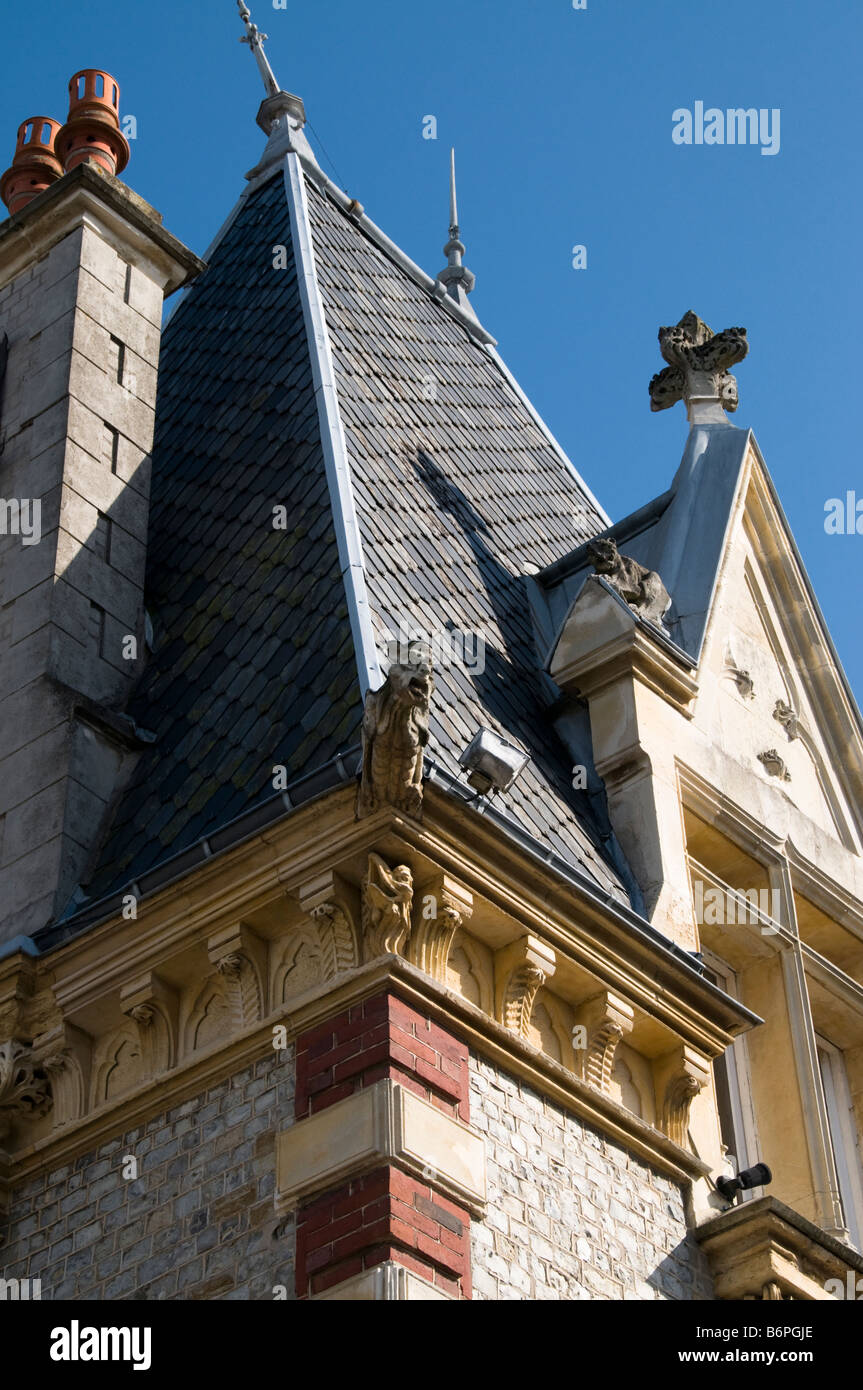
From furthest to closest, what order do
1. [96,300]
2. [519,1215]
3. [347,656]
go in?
[96,300]
[347,656]
[519,1215]

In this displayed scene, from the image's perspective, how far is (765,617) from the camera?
16.7 m

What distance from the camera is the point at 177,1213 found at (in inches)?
449

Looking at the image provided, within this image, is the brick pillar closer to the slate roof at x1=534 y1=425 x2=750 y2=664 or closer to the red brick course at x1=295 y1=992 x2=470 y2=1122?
the red brick course at x1=295 y1=992 x2=470 y2=1122

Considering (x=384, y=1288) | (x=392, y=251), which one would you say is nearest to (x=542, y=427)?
(x=392, y=251)

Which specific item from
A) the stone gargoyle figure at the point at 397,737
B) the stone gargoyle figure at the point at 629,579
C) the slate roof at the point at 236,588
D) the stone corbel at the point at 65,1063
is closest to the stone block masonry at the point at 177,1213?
the stone corbel at the point at 65,1063

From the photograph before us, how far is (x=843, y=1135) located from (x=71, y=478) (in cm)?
613

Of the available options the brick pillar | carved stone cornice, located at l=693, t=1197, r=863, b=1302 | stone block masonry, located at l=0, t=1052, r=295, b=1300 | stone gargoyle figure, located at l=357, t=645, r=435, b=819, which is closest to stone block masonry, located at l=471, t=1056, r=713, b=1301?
carved stone cornice, located at l=693, t=1197, r=863, b=1302

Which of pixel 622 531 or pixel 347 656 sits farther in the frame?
pixel 622 531

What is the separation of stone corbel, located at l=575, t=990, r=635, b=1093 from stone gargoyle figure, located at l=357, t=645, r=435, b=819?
158 cm

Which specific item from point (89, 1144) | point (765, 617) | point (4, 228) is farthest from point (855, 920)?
point (4, 228)

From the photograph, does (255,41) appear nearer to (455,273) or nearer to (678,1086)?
(455,273)

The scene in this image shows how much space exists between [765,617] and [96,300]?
16.1ft

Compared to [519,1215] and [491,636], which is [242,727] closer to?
[491,636]

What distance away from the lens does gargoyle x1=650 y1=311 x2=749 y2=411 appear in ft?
57.3
